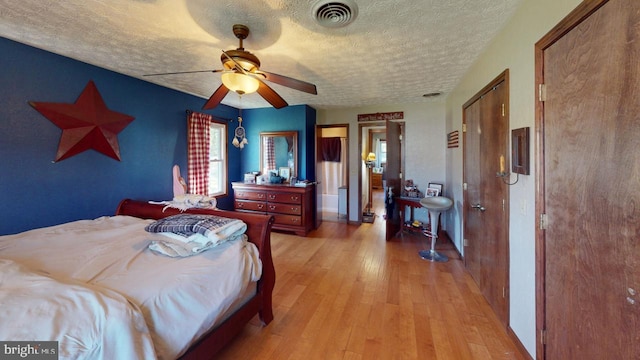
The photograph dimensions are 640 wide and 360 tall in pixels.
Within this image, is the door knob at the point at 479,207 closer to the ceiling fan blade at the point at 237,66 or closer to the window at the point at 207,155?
the ceiling fan blade at the point at 237,66

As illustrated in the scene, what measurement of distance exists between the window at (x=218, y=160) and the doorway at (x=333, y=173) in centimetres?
207

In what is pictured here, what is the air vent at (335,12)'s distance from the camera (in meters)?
1.60

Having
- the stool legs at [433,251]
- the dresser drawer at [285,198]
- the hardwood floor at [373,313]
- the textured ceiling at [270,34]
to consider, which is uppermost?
the textured ceiling at [270,34]

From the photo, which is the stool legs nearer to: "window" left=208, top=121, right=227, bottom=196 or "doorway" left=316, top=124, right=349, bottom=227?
"doorway" left=316, top=124, right=349, bottom=227

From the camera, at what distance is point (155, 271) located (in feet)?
4.51

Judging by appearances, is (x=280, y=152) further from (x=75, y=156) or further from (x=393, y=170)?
(x=75, y=156)

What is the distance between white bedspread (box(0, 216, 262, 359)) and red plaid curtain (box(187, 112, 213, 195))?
1973mm

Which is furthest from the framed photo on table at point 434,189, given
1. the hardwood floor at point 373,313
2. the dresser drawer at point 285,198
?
the dresser drawer at point 285,198

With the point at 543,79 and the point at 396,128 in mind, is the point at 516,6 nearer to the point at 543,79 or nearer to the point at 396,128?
the point at 543,79

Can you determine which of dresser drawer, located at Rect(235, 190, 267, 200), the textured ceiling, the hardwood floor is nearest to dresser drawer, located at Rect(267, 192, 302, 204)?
dresser drawer, located at Rect(235, 190, 267, 200)

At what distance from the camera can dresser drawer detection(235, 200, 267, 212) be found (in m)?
4.56

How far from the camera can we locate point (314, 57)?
250 cm

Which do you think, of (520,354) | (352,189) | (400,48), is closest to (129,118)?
(400,48)

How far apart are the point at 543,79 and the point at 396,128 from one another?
296 centimetres
